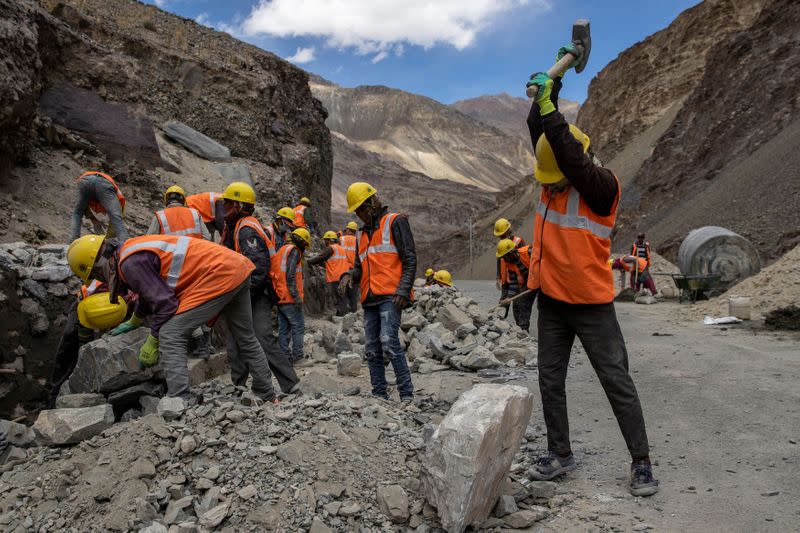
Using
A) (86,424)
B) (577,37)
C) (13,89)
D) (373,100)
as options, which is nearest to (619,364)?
(577,37)

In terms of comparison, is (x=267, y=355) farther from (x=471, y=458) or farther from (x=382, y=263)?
(x=471, y=458)

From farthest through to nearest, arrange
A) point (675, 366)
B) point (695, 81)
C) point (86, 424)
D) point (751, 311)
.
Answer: point (695, 81), point (751, 311), point (675, 366), point (86, 424)

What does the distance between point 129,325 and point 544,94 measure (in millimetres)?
3238

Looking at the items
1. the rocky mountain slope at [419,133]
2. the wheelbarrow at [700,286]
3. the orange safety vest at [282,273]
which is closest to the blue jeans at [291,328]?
the orange safety vest at [282,273]

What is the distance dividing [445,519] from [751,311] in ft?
29.0

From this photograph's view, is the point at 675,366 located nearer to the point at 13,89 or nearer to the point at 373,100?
the point at 13,89

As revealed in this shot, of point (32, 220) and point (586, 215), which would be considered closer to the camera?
point (586, 215)

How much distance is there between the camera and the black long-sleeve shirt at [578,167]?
9.57 ft

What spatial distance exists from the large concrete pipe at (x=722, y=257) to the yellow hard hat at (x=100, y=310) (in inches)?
535

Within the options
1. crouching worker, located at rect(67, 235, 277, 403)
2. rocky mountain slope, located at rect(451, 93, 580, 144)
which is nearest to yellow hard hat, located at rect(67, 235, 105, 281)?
crouching worker, located at rect(67, 235, 277, 403)

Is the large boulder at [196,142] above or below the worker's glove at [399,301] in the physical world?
above

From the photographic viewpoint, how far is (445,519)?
8.83 ft

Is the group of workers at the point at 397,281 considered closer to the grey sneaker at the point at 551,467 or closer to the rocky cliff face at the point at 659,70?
the grey sneaker at the point at 551,467

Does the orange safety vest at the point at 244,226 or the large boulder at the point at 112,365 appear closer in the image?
the large boulder at the point at 112,365
